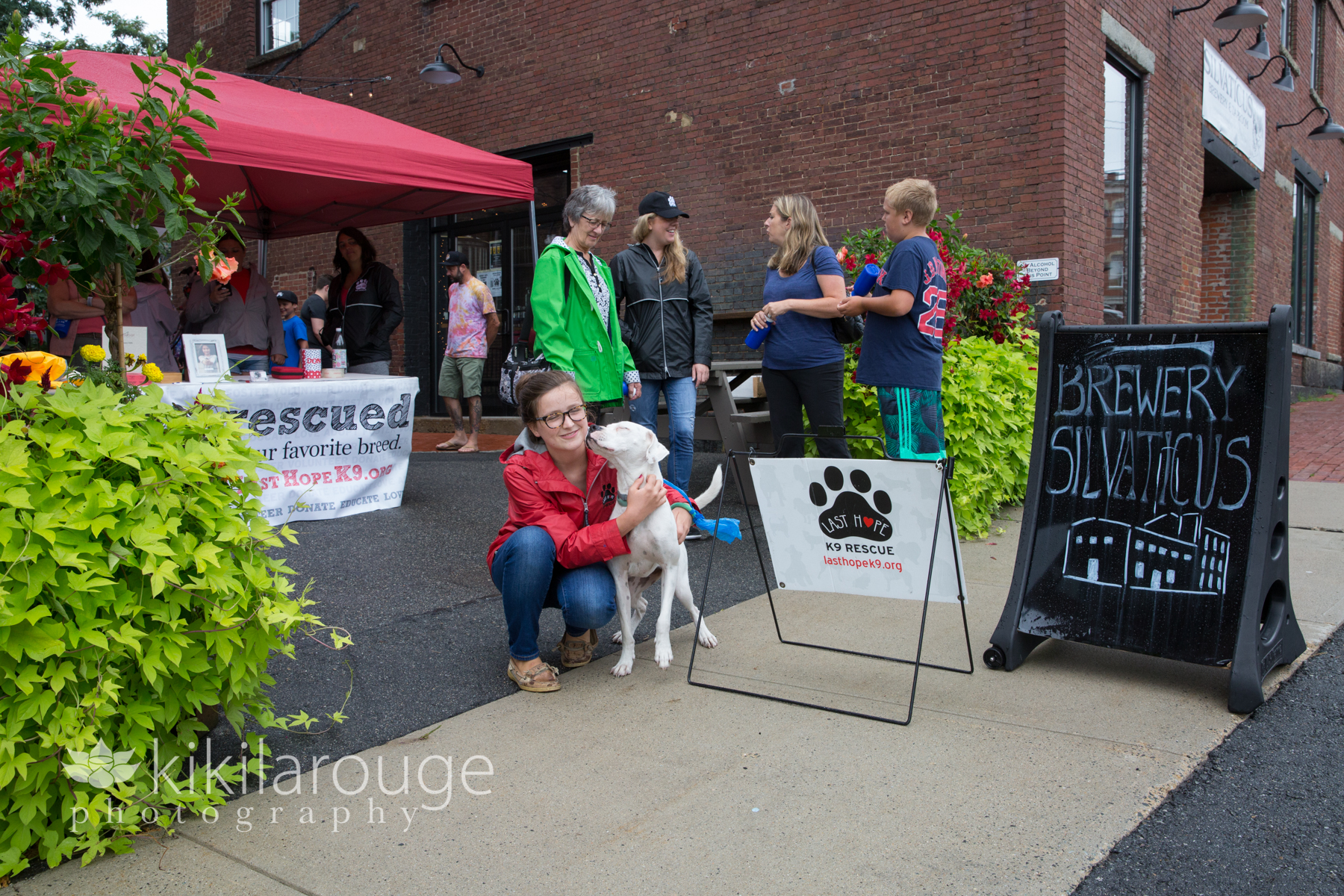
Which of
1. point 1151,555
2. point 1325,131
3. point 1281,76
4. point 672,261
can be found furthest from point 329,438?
point 1325,131

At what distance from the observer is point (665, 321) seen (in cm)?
540

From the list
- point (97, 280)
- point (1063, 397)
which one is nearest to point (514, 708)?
point (97, 280)

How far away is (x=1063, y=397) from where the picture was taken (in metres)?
3.46

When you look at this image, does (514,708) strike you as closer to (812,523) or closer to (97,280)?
(812,523)

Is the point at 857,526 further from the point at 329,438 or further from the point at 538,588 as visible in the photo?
the point at 329,438

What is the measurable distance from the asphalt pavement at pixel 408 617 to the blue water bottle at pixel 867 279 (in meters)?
1.56

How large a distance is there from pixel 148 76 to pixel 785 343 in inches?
123

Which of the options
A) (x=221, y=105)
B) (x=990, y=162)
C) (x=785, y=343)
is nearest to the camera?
(x=785, y=343)

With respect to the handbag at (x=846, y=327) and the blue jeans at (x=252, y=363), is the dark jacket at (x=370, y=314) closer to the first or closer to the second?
the blue jeans at (x=252, y=363)

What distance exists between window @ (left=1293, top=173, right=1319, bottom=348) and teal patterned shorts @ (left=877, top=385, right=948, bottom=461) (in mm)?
14423

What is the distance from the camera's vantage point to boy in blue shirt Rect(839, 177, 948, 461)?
4.46 metres

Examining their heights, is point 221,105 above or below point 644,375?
above

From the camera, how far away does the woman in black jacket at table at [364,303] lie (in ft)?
24.4

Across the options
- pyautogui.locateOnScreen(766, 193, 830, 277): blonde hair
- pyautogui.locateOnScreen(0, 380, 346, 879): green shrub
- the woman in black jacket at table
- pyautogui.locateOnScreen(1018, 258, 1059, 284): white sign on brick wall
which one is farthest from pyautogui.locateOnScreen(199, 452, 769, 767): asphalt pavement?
pyautogui.locateOnScreen(1018, 258, 1059, 284): white sign on brick wall
